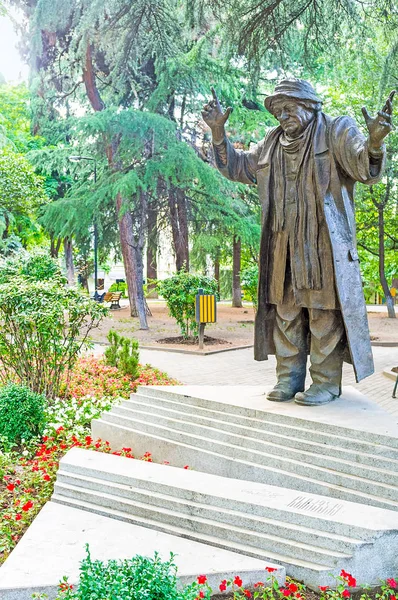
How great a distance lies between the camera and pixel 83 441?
5875 millimetres

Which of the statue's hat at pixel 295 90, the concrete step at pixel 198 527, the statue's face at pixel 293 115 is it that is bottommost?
the concrete step at pixel 198 527

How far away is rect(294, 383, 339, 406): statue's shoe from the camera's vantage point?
16.2 feet

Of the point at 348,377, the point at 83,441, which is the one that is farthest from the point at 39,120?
the point at 83,441

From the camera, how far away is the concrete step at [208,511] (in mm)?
3531

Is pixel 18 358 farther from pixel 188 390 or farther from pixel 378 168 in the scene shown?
pixel 378 168

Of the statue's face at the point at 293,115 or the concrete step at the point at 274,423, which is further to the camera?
the statue's face at the point at 293,115

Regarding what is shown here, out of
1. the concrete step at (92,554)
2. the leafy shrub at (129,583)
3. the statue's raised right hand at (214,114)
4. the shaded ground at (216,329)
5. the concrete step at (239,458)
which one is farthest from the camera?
the shaded ground at (216,329)

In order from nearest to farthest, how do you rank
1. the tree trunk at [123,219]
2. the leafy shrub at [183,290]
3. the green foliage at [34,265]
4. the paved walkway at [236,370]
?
the green foliage at [34,265]
the paved walkway at [236,370]
the leafy shrub at [183,290]
the tree trunk at [123,219]

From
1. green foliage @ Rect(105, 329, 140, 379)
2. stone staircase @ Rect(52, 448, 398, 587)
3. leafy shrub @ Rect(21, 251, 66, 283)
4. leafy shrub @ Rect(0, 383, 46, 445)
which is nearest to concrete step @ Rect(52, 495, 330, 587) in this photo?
stone staircase @ Rect(52, 448, 398, 587)

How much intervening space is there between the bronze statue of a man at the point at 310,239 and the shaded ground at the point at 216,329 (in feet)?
33.8

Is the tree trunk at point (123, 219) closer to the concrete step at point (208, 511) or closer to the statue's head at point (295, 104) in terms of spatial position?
the statue's head at point (295, 104)

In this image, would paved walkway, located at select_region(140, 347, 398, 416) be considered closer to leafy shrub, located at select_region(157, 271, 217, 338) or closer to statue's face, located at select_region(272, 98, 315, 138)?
leafy shrub, located at select_region(157, 271, 217, 338)

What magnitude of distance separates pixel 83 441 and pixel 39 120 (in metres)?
22.9

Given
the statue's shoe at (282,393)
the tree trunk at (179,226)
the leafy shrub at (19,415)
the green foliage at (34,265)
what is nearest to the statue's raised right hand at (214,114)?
the statue's shoe at (282,393)
